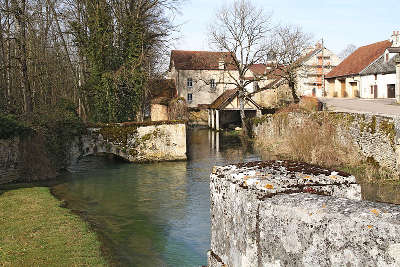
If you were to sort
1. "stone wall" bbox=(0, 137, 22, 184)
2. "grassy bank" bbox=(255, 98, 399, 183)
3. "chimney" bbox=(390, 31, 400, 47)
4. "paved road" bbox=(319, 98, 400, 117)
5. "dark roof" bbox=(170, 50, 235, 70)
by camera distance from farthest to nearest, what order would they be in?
1. "dark roof" bbox=(170, 50, 235, 70)
2. "chimney" bbox=(390, 31, 400, 47)
3. "paved road" bbox=(319, 98, 400, 117)
4. "grassy bank" bbox=(255, 98, 399, 183)
5. "stone wall" bbox=(0, 137, 22, 184)

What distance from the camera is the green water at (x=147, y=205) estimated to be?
30.8 ft

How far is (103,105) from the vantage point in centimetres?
2731

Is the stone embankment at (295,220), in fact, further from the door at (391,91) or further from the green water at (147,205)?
the door at (391,91)

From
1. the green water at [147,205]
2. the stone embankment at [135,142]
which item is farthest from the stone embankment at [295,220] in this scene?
the stone embankment at [135,142]

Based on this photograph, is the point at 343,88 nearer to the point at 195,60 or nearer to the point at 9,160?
the point at 195,60

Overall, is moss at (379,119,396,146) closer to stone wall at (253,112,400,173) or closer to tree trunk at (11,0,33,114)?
stone wall at (253,112,400,173)

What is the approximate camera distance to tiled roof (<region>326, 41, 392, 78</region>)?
43500 mm

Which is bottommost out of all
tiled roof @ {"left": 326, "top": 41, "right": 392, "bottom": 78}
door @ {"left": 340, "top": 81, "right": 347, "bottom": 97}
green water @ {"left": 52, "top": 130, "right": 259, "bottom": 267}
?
green water @ {"left": 52, "top": 130, "right": 259, "bottom": 267}

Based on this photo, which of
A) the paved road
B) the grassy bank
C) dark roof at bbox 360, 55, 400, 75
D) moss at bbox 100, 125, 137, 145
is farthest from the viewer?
dark roof at bbox 360, 55, 400, 75

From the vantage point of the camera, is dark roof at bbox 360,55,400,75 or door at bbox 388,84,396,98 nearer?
door at bbox 388,84,396,98

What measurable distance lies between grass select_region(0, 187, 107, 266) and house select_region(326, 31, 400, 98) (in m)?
31.9

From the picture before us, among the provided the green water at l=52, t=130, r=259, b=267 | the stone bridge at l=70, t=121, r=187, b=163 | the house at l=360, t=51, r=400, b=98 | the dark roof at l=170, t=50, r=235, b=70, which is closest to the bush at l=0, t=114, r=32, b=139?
the green water at l=52, t=130, r=259, b=267

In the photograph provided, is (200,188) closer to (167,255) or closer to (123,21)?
(167,255)

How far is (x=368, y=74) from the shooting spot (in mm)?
41781
